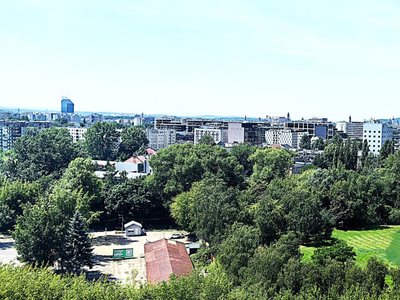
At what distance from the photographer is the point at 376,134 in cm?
10538

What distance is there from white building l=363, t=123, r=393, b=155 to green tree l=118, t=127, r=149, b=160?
5742 cm

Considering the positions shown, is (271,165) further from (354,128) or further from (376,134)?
(354,128)

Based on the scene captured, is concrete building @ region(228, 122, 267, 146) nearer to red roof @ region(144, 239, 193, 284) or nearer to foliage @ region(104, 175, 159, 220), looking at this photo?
foliage @ region(104, 175, 159, 220)

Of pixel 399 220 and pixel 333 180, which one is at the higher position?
pixel 333 180

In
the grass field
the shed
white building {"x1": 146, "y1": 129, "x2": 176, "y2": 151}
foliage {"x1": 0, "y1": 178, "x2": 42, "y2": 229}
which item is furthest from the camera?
white building {"x1": 146, "y1": 129, "x2": 176, "y2": 151}

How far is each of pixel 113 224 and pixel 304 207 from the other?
69.4 ft

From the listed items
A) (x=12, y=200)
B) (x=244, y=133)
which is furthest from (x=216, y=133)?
(x=12, y=200)

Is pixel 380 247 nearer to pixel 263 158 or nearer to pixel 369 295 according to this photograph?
pixel 369 295

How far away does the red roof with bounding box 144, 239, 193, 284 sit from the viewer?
2856cm

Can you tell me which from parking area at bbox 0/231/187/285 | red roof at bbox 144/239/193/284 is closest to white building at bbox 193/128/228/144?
parking area at bbox 0/231/187/285

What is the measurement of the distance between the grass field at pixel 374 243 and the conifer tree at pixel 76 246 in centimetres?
1743

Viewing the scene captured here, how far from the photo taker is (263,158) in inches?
2281

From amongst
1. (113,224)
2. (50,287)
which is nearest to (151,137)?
(113,224)

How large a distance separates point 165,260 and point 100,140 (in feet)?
214
